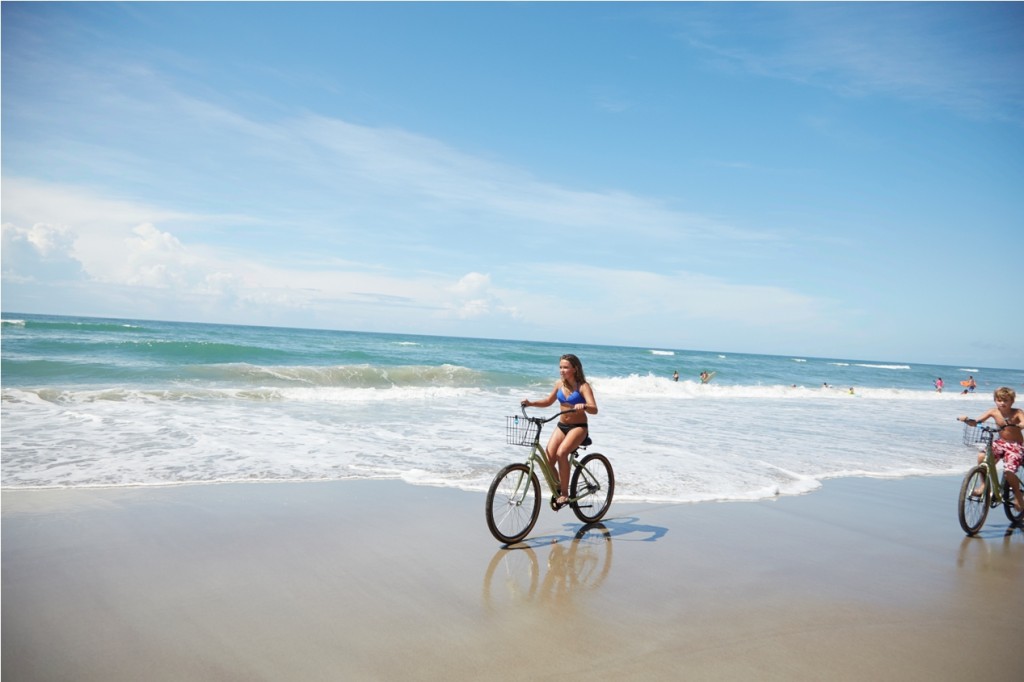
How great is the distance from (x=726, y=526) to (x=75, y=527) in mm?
7073

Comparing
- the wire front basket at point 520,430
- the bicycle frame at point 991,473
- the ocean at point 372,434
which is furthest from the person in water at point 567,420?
the bicycle frame at point 991,473

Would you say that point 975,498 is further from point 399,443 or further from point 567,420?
point 399,443

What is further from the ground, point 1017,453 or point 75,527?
point 1017,453

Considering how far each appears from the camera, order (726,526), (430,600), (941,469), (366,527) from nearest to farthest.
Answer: (430,600), (366,527), (726,526), (941,469)

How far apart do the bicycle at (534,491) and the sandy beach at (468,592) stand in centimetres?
23

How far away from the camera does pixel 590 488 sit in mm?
7035

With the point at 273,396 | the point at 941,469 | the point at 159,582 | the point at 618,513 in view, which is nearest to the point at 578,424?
the point at 618,513

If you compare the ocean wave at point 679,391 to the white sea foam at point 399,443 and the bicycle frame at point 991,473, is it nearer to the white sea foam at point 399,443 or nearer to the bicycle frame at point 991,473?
the white sea foam at point 399,443

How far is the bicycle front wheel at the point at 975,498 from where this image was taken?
7.32m

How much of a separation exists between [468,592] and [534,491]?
76.8 inches

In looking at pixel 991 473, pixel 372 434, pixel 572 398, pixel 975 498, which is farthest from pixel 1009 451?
pixel 372 434

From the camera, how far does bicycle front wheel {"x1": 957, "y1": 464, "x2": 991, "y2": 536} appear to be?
24.0ft

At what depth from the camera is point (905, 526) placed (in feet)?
25.1

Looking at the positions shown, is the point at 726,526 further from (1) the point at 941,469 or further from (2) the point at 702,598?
(1) the point at 941,469
